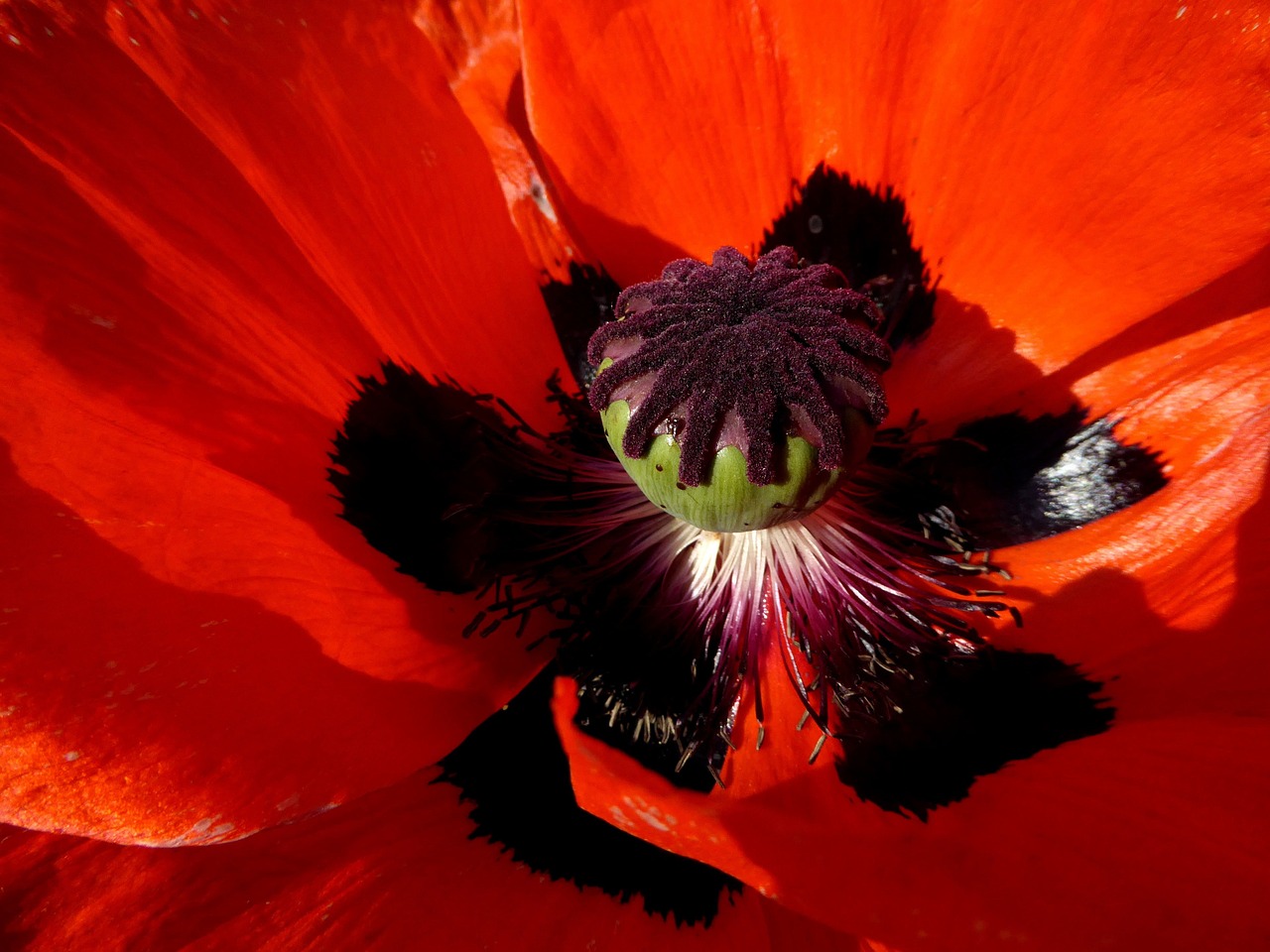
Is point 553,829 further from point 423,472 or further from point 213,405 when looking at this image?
point 213,405

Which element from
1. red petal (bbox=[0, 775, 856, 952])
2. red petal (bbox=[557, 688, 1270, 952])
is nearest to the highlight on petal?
red petal (bbox=[557, 688, 1270, 952])

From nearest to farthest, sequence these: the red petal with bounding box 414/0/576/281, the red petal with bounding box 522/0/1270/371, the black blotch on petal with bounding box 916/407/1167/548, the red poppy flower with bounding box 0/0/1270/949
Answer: the red poppy flower with bounding box 0/0/1270/949, the red petal with bounding box 522/0/1270/371, the black blotch on petal with bounding box 916/407/1167/548, the red petal with bounding box 414/0/576/281

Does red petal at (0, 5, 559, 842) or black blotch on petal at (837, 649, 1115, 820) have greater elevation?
red petal at (0, 5, 559, 842)

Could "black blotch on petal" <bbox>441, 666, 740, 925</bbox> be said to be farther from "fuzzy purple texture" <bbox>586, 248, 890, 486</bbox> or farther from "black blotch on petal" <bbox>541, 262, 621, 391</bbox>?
"black blotch on petal" <bbox>541, 262, 621, 391</bbox>

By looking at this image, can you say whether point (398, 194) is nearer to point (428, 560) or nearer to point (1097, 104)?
point (428, 560)

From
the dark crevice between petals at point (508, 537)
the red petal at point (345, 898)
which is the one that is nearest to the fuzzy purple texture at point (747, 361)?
the dark crevice between petals at point (508, 537)

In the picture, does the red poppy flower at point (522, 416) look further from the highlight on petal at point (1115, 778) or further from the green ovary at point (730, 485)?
the green ovary at point (730, 485)

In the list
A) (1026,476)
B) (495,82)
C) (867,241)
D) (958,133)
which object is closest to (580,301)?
(495,82)
